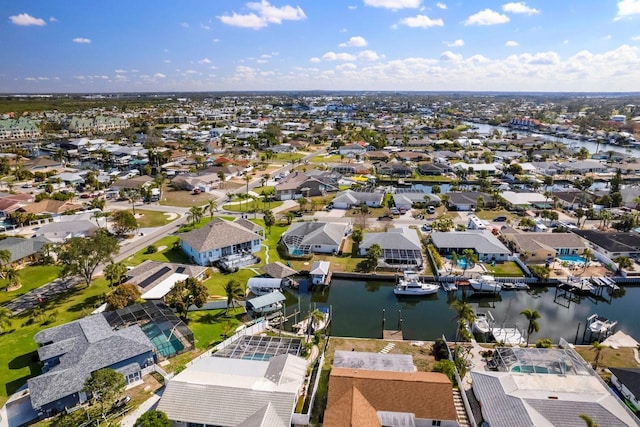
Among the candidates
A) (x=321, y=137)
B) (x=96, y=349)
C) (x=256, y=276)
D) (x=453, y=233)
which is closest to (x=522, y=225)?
(x=453, y=233)

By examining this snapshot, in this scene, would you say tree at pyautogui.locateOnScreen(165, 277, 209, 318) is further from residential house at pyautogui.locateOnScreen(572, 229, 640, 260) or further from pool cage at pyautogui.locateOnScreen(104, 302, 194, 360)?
residential house at pyautogui.locateOnScreen(572, 229, 640, 260)

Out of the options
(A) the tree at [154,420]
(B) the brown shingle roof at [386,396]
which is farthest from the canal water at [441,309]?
(A) the tree at [154,420]

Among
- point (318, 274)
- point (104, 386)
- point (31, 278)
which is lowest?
point (31, 278)

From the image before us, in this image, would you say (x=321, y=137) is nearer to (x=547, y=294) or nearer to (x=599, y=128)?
(x=547, y=294)

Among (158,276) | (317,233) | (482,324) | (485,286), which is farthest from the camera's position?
(317,233)

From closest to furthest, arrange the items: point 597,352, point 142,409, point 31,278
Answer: point 142,409
point 597,352
point 31,278

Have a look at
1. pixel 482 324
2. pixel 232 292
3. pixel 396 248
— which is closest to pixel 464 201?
pixel 396 248

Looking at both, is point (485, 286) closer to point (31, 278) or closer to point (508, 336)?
point (508, 336)
